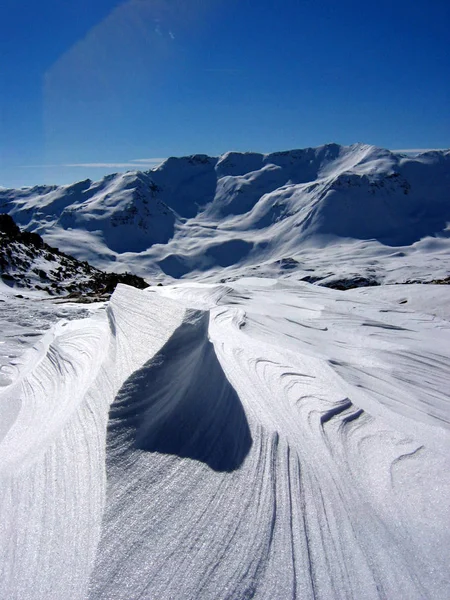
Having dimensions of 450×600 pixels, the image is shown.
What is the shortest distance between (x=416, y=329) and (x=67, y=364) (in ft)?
20.2

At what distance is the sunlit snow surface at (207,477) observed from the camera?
1.98 meters

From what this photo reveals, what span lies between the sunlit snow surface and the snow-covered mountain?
8715 centimetres

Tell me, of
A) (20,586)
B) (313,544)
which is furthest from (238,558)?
(20,586)

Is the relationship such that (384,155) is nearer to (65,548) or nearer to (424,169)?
(424,169)

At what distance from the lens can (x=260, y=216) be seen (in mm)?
158375

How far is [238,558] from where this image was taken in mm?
2080

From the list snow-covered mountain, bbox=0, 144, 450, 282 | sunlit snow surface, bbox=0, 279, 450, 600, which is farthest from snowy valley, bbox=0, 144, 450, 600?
snow-covered mountain, bbox=0, 144, 450, 282

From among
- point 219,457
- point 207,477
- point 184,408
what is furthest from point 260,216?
point 207,477

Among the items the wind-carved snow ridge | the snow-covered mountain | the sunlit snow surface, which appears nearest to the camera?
the sunlit snow surface

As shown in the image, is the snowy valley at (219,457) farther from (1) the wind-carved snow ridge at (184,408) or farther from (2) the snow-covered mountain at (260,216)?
(2) the snow-covered mountain at (260,216)

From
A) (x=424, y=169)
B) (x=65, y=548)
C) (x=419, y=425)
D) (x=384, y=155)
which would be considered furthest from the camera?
(x=384, y=155)

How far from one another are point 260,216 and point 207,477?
525 ft

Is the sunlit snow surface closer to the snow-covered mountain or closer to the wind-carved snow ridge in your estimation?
the wind-carved snow ridge

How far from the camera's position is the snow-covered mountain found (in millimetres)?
120562
